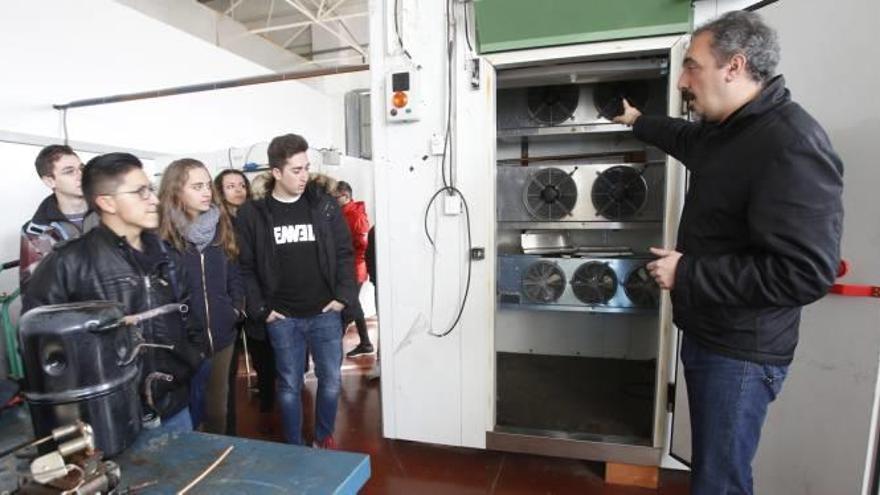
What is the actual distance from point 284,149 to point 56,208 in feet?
4.31

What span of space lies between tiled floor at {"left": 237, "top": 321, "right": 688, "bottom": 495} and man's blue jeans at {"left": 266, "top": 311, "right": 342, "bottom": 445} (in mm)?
354

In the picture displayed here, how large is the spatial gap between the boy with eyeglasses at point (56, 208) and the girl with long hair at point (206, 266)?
2.26ft

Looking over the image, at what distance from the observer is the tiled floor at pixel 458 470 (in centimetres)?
196

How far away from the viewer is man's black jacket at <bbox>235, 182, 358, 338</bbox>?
192 cm

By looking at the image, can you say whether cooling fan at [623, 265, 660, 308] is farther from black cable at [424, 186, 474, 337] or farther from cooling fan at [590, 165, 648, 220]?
black cable at [424, 186, 474, 337]

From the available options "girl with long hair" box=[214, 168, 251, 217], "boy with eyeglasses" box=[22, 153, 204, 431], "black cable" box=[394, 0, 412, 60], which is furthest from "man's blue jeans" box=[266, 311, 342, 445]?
"black cable" box=[394, 0, 412, 60]

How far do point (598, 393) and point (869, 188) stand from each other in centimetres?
158

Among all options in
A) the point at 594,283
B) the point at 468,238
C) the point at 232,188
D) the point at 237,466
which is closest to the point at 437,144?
the point at 468,238

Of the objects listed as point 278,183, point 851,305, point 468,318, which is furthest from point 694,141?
point 278,183

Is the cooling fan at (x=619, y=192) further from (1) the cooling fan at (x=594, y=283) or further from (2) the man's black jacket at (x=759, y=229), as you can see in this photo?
(2) the man's black jacket at (x=759, y=229)

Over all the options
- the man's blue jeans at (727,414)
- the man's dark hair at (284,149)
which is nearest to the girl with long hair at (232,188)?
the man's dark hair at (284,149)

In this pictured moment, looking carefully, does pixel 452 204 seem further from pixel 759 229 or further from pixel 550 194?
pixel 759 229

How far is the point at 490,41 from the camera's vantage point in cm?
188

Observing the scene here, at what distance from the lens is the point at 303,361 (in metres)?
2.04
